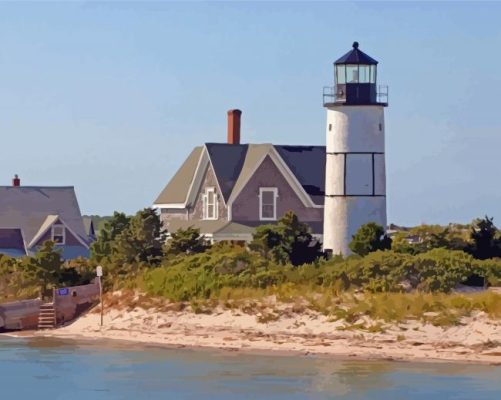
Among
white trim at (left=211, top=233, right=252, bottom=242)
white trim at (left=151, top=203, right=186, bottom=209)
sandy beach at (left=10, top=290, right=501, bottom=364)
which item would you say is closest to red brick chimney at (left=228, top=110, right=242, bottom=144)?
white trim at (left=151, top=203, right=186, bottom=209)

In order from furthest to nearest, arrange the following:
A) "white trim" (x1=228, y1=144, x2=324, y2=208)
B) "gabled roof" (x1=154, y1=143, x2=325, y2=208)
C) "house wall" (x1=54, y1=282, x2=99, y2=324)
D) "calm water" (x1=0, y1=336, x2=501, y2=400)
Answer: "gabled roof" (x1=154, y1=143, x2=325, y2=208) → "white trim" (x1=228, y1=144, x2=324, y2=208) → "house wall" (x1=54, y1=282, x2=99, y2=324) → "calm water" (x1=0, y1=336, x2=501, y2=400)

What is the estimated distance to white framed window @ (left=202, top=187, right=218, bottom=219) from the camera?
53250 mm

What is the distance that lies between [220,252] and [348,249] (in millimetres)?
4355

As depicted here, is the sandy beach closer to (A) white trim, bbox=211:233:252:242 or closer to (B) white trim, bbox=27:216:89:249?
(A) white trim, bbox=211:233:252:242

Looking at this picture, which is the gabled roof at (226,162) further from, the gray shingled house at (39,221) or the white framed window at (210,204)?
the gray shingled house at (39,221)

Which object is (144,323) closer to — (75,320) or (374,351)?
(75,320)

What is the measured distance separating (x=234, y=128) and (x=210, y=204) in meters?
4.22

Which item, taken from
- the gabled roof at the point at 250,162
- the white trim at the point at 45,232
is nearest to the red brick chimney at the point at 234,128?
the gabled roof at the point at 250,162

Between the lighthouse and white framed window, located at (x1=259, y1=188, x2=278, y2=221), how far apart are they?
16.0 ft

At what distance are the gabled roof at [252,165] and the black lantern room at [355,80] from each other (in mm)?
5877

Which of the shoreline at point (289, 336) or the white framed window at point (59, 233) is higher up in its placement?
the white framed window at point (59, 233)

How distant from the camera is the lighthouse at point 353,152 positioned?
46.9 m

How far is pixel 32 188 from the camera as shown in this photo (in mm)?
66375

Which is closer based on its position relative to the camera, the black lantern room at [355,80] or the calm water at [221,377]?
the calm water at [221,377]
